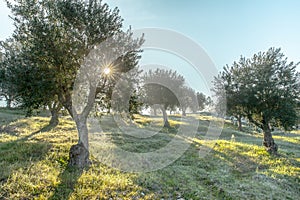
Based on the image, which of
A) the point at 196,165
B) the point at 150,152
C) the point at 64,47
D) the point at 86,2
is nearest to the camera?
the point at 64,47

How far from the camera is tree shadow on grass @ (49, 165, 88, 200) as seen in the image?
9266mm

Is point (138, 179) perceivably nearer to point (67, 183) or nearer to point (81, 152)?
point (67, 183)

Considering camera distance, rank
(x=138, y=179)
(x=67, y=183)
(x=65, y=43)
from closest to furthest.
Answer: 1. (x=67, y=183)
2. (x=138, y=179)
3. (x=65, y=43)

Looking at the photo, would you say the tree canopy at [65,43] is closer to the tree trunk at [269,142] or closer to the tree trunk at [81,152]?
the tree trunk at [81,152]

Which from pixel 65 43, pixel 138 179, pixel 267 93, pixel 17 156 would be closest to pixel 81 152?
pixel 17 156

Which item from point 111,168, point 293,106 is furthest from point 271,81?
point 111,168

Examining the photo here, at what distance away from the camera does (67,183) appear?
34.4 ft

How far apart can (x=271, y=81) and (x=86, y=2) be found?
20.4 meters

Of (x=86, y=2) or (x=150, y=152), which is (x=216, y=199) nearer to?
(x=150, y=152)

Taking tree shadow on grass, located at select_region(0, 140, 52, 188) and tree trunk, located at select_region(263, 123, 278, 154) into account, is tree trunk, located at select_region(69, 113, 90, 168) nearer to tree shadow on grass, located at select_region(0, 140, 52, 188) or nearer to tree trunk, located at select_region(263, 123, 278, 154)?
tree shadow on grass, located at select_region(0, 140, 52, 188)

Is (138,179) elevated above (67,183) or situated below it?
below

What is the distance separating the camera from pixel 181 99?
50.8 meters

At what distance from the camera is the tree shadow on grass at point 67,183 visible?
927 cm

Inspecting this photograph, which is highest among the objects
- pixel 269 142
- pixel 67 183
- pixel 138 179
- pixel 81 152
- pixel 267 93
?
pixel 267 93
